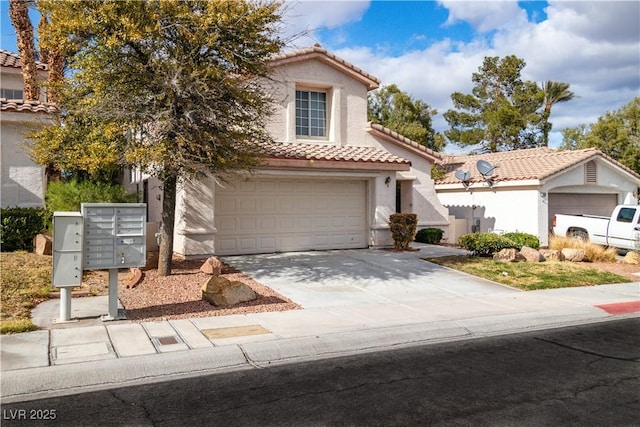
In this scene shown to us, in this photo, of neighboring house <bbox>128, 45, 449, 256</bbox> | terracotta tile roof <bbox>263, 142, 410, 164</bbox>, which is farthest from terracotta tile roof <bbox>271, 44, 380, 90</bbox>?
terracotta tile roof <bbox>263, 142, 410, 164</bbox>

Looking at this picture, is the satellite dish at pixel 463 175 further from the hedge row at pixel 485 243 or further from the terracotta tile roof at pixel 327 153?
the hedge row at pixel 485 243

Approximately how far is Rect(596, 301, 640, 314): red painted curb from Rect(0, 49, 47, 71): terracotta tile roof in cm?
1940

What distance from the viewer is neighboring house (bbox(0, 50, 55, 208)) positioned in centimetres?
1299

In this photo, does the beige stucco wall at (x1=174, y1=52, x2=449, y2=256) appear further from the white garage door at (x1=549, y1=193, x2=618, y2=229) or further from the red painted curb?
the red painted curb

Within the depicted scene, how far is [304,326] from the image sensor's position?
314 inches

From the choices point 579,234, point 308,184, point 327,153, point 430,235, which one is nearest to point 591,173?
point 579,234

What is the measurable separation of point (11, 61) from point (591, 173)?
23892mm

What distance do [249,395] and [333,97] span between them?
13446 mm

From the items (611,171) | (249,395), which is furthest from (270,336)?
(611,171)

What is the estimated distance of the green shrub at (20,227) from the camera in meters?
11.9

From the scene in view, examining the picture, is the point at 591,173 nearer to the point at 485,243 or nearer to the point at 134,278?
the point at 485,243

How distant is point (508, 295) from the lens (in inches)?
435

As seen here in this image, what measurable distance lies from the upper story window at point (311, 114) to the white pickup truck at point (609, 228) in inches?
388

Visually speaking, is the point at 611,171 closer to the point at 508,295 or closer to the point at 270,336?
the point at 508,295
